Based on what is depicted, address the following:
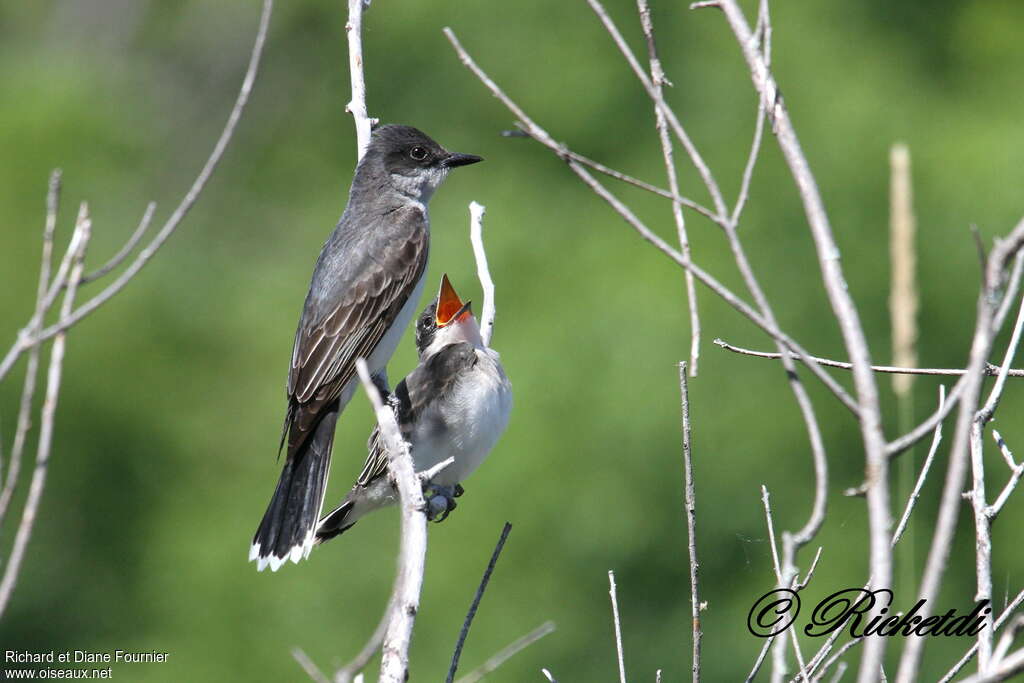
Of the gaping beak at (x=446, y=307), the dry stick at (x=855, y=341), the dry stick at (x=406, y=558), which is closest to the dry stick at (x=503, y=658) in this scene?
the dry stick at (x=406, y=558)

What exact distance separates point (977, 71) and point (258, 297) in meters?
7.32

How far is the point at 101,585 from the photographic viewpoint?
1297 centimetres

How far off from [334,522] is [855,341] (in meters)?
3.39

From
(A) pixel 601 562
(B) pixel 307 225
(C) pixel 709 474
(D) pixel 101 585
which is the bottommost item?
(D) pixel 101 585

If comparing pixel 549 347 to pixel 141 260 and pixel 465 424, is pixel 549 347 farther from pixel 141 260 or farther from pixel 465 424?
pixel 141 260

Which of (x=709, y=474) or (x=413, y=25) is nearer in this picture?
(x=709, y=474)

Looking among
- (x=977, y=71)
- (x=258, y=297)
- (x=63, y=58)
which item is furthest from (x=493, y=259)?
(x=63, y=58)

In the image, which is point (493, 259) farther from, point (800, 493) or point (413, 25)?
point (413, 25)

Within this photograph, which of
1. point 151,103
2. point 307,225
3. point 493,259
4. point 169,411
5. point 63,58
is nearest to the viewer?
point 493,259

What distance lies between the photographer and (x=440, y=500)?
16.0 ft

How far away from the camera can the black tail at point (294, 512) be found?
510cm

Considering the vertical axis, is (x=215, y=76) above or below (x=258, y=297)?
above

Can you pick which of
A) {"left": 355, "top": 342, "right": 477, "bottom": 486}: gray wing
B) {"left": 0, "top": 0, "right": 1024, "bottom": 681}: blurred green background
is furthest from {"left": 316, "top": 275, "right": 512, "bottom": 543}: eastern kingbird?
{"left": 0, "top": 0, "right": 1024, "bottom": 681}: blurred green background

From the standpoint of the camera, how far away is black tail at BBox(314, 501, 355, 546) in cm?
520
